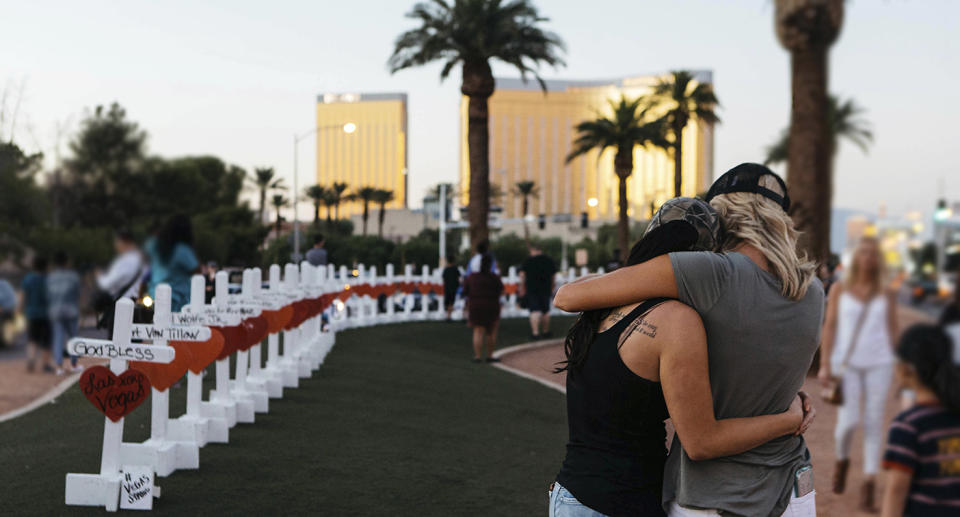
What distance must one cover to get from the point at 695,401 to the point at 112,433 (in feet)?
14.4

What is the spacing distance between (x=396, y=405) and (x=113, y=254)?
3344 millimetres

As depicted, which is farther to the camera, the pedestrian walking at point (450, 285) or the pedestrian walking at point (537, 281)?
the pedestrian walking at point (450, 285)

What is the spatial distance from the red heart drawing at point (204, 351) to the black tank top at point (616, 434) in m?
4.79

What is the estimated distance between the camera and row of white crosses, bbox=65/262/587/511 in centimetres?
620

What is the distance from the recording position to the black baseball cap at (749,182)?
2883 mm

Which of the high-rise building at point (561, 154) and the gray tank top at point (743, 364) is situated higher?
the high-rise building at point (561, 154)

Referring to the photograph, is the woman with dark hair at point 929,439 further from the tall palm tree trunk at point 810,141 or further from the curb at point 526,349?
the tall palm tree trunk at point 810,141

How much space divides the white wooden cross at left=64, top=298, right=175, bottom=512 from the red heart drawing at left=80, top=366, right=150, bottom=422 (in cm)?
6

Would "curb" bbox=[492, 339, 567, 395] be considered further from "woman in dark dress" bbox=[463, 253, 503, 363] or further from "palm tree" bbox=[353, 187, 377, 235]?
"palm tree" bbox=[353, 187, 377, 235]

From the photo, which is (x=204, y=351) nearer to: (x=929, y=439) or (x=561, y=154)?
(x=929, y=439)

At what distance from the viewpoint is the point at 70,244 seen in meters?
17.6

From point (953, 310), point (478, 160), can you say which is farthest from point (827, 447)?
point (478, 160)

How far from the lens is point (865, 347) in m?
6.92

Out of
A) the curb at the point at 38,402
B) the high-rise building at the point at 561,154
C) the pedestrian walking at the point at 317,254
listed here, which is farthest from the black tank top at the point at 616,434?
the high-rise building at the point at 561,154
